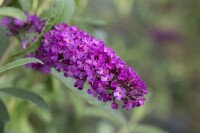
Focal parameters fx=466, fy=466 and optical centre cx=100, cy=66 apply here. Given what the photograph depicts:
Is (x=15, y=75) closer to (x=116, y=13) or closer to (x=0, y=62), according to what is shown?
(x=0, y=62)

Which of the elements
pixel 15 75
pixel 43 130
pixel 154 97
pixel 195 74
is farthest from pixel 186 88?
pixel 15 75

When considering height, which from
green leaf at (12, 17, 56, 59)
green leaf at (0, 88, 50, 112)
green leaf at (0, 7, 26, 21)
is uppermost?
green leaf at (0, 7, 26, 21)

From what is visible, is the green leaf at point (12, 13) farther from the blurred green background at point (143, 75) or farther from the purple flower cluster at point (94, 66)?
the blurred green background at point (143, 75)

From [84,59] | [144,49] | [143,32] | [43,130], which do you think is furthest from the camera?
[143,32]

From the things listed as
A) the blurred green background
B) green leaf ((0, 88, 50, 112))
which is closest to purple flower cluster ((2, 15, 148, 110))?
green leaf ((0, 88, 50, 112))

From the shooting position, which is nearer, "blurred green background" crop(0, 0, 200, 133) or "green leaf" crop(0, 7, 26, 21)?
"green leaf" crop(0, 7, 26, 21)

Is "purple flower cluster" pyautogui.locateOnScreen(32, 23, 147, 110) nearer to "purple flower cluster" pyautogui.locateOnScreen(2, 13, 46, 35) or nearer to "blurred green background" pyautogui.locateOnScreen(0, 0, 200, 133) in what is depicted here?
"purple flower cluster" pyautogui.locateOnScreen(2, 13, 46, 35)

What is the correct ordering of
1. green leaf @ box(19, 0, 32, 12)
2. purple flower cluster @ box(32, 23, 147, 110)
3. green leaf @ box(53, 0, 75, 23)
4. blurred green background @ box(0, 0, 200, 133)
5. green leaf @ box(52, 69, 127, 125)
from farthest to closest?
blurred green background @ box(0, 0, 200, 133) → green leaf @ box(19, 0, 32, 12) → green leaf @ box(52, 69, 127, 125) → green leaf @ box(53, 0, 75, 23) → purple flower cluster @ box(32, 23, 147, 110)
